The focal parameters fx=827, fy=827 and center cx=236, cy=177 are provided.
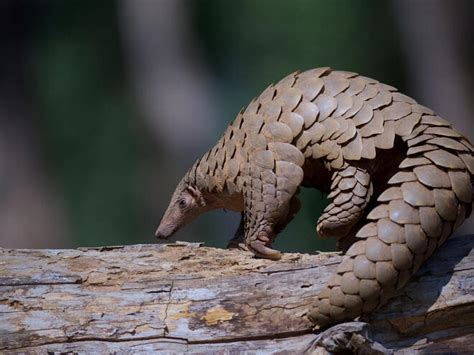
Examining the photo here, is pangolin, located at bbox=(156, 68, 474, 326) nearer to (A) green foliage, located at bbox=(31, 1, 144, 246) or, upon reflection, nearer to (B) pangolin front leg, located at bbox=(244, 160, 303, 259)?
(B) pangolin front leg, located at bbox=(244, 160, 303, 259)

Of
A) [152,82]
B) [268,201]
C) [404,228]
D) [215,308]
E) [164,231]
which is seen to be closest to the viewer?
[404,228]

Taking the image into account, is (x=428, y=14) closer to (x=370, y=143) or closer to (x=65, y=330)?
(x=370, y=143)

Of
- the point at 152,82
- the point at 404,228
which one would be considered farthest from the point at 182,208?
the point at 152,82

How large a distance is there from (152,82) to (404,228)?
17.5 ft

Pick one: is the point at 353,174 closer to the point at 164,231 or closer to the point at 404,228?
the point at 404,228

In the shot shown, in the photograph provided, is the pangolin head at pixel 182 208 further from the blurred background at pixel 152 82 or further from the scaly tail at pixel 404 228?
the blurred background at pixel 152 82

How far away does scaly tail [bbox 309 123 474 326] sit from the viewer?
2.44 metres

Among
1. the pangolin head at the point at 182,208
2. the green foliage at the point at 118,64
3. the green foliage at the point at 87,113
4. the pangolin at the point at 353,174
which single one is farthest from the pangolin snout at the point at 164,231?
the green foliage at the point at 87,113

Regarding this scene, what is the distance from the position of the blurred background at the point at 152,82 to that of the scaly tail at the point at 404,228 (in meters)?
3.11

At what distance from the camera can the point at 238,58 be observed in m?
9.34

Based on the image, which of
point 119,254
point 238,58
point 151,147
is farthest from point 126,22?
point 119,254

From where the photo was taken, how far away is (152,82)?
7.53 m

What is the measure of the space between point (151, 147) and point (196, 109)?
105 centimetres

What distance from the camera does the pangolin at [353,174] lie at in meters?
2.46
